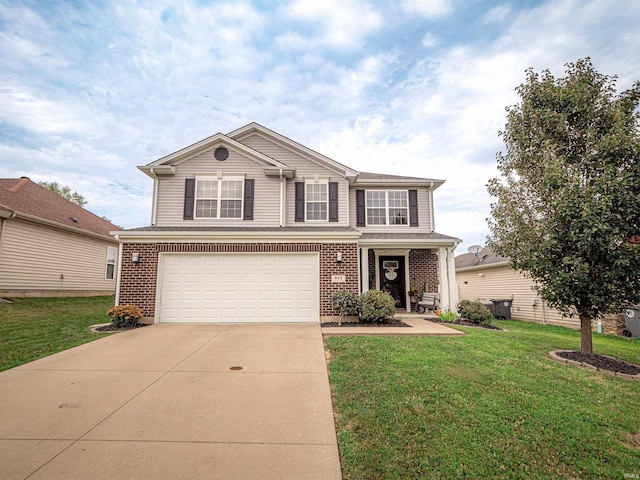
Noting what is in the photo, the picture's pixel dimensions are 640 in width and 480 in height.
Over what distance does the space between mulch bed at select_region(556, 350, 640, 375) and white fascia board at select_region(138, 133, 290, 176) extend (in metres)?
9.48

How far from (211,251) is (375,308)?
5419 millimetres

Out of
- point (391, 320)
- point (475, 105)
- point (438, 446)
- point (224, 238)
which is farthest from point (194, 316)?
point (475, 105)

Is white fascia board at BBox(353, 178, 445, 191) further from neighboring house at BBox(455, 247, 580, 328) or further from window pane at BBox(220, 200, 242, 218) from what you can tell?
window pane at BBox(220, 200, 242, 218)

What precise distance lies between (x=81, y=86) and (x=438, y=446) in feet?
58.1

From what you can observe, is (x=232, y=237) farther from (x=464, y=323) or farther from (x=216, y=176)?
(x=464, y=323)

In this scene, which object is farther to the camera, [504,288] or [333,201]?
[504,288]

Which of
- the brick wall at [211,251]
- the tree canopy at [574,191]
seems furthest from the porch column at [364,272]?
the tree canopy at [574,191]

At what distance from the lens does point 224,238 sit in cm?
962

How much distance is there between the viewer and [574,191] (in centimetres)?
558

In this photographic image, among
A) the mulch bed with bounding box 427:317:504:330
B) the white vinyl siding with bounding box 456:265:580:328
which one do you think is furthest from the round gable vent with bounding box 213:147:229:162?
the white vinyl siding with bounding box 456:265:580:328

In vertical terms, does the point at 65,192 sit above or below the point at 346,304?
above

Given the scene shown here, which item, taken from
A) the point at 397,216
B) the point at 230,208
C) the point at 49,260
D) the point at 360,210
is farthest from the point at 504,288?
the point at 49,260

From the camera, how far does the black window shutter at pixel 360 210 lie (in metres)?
12.5

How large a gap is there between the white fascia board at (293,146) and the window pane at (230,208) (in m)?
2.98
